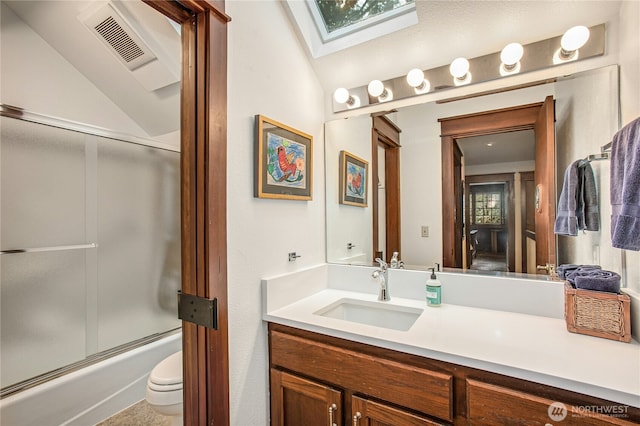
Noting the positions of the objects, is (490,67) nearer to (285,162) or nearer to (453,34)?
(453,34)

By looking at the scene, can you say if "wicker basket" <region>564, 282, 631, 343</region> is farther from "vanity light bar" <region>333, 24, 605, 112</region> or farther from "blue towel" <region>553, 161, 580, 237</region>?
"vanity light bar" <region>333, 24, 605, 112</region>

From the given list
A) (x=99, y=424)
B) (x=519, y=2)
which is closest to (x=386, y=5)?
(x=519, y=2)

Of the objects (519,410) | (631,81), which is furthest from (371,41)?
(519,410)

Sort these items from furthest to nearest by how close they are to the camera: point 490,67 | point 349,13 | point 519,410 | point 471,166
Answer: point 349,13
point 471,166
point 490,67
point 519,410

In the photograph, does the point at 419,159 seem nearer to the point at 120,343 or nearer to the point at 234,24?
the point at 234,24

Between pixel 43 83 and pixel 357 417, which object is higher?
pixel 43 83

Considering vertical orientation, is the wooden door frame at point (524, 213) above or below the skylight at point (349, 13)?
below

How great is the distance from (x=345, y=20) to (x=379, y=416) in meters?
1.94

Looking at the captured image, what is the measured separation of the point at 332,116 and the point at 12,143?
76.4 inches

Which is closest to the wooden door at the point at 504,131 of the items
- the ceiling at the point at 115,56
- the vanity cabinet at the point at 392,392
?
the vanity cabinet at the point at 392,392

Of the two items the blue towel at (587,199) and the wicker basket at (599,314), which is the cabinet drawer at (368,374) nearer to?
the wicker basket at (599,314)

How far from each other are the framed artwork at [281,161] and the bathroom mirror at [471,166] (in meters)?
0.26

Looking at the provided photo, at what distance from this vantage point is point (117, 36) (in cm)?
169

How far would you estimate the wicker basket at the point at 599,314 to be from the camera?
0.97m
